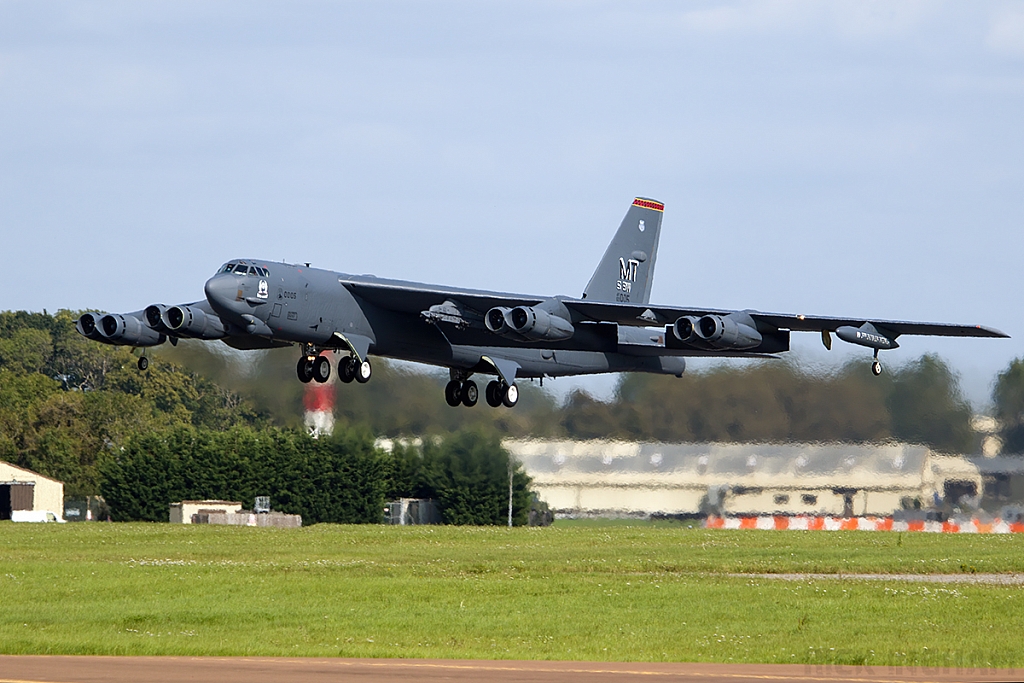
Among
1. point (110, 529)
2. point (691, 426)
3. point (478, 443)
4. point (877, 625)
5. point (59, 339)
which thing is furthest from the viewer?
point (59, 339)

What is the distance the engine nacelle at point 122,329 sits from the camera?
3155cm

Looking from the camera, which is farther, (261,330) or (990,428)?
(990,428)

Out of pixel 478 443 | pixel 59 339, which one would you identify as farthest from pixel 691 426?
pixel 59 339

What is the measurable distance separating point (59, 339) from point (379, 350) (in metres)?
68.7

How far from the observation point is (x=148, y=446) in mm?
64812

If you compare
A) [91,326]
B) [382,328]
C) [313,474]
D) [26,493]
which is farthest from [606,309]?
[26,493]

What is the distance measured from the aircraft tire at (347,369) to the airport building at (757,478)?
9.17 meters

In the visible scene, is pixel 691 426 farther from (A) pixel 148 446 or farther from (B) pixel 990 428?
(A) pixel 148 446

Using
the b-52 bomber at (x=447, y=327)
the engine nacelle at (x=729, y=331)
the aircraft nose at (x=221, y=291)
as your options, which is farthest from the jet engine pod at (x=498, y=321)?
the aircraft nose at (x=221, y=291)

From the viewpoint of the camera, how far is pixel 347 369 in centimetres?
3102

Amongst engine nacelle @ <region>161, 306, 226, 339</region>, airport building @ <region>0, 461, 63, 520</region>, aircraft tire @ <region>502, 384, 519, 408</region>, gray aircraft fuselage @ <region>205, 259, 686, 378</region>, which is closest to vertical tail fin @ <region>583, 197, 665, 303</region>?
gray aircraft fuselage @ <region>205, 259, 686, 378</region>

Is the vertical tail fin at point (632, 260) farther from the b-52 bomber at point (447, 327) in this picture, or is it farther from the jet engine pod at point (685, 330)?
the jet engine pod at point (685, 330)

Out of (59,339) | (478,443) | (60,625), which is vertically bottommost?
(60,625)

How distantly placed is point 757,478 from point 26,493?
44.4m
